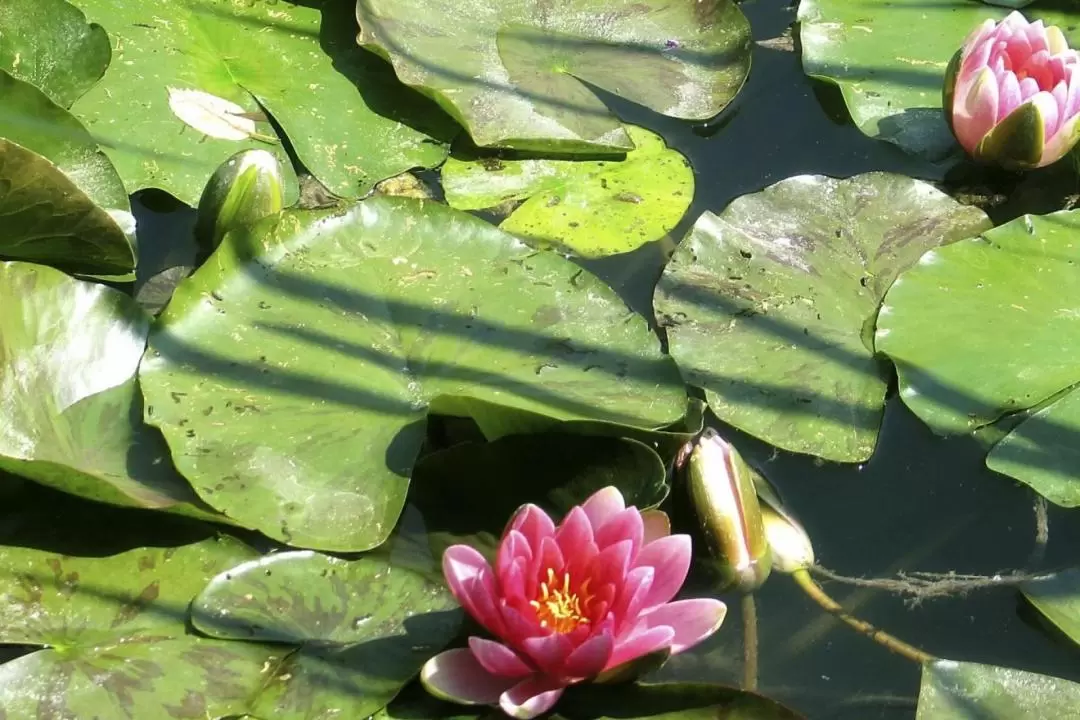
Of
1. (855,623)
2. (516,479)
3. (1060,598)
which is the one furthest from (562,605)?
(1060,598)

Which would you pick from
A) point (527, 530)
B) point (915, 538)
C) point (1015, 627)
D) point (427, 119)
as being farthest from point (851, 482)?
point (427, 119)

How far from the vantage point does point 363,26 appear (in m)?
2.44

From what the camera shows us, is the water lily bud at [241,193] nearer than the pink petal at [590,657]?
No

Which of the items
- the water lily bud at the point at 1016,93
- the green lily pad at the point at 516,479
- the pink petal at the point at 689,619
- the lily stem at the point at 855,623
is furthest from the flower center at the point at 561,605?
the water lily bud at the point at 1016,93

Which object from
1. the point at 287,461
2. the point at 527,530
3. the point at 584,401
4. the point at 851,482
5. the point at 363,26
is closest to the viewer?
the point at 527,530

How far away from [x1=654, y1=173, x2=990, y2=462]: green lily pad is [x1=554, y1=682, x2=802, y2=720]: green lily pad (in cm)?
53

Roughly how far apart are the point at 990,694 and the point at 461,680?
0.77 metres

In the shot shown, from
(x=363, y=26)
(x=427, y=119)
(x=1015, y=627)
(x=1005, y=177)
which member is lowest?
Result: (x=1015, y=627)

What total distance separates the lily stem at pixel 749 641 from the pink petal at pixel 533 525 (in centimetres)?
43

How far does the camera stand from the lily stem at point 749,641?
5.48ft

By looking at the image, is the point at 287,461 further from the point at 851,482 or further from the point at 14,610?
the point at 851,482

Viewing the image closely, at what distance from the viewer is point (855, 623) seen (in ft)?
5.77

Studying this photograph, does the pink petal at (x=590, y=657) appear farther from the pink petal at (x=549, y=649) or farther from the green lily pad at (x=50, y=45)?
the green lily pad at (x=50, y=45)

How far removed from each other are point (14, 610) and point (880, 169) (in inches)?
82.1
